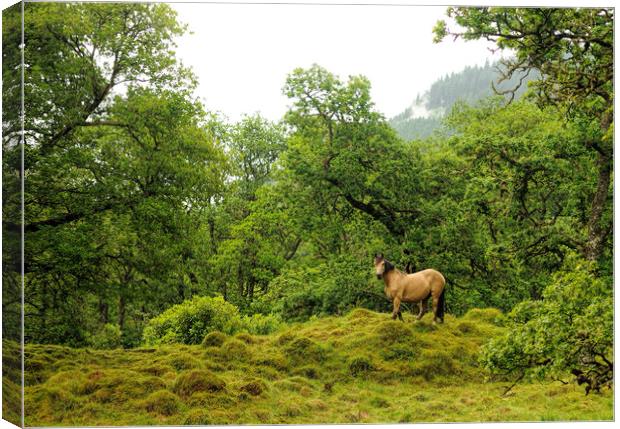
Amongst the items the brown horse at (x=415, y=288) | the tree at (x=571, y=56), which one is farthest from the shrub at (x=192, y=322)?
the tree at (x=571, y=56)

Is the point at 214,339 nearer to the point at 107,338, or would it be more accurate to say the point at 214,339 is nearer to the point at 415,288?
the point at 107,338

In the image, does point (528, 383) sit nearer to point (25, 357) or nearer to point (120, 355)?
point (120, 355)

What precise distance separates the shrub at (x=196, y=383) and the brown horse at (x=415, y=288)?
123 inches

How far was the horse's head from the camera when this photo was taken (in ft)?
36.0

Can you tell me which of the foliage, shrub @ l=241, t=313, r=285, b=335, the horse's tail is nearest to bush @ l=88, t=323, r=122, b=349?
shrub @ l=241, t=313, r=285, b=335

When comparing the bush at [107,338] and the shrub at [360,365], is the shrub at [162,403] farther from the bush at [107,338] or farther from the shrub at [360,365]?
the shrub at [360,365]

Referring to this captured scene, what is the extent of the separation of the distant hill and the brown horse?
2.65m

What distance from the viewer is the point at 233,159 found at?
43.9 feet

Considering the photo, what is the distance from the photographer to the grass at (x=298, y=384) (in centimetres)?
893

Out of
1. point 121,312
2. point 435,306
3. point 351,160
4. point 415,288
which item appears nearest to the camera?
point 121,312

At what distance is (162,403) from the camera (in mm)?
8984

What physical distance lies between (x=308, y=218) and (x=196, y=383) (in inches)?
170

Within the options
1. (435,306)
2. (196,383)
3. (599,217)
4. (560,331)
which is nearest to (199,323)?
(196,383)

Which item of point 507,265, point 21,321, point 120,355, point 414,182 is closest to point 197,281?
point 120,355
